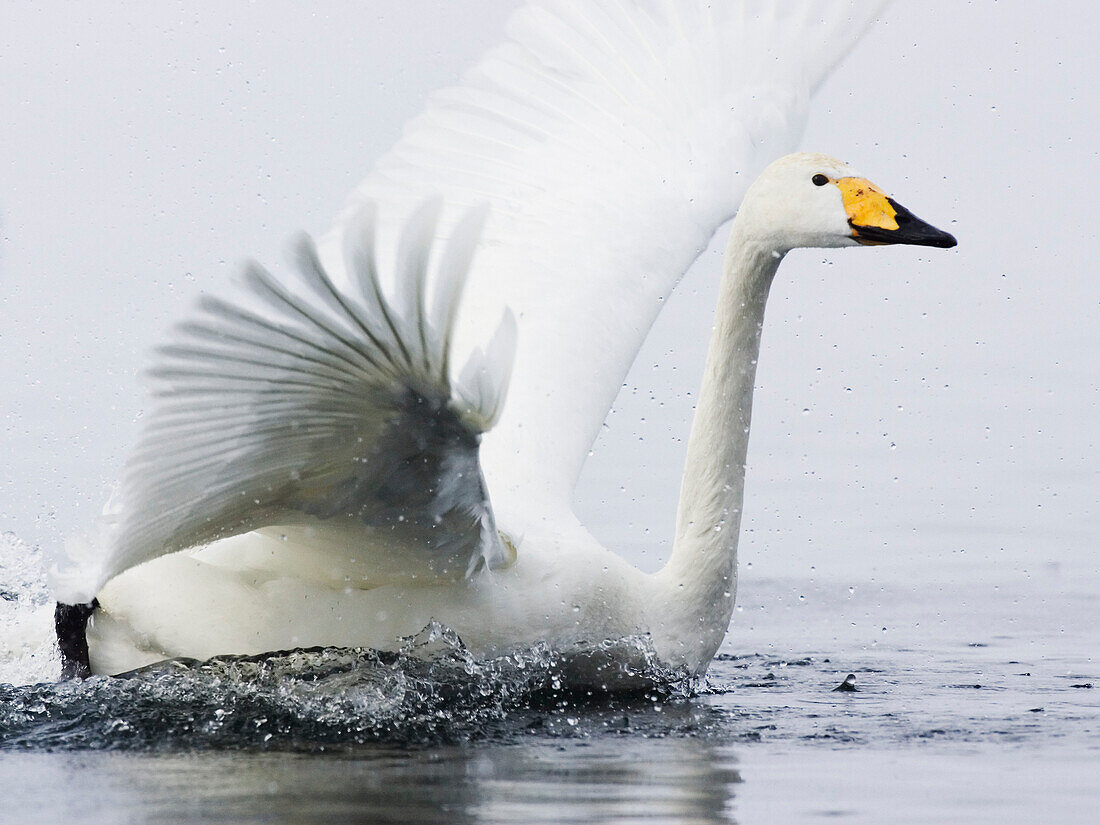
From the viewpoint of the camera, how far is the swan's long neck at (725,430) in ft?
23.9

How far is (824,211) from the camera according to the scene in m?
7.28

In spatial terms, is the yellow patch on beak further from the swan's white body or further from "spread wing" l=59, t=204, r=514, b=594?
"spread wing" l=59, t=204, r=514, b=594

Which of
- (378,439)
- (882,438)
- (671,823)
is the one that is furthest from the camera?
(882,438)

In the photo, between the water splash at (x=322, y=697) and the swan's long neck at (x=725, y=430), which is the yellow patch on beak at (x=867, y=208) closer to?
A: the swan's long neck at (x=725, y=430)

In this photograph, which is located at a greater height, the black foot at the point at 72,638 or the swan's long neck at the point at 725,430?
the swan's long neck at the point at 725,430

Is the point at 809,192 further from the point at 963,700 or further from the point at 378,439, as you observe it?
the point at 378,439

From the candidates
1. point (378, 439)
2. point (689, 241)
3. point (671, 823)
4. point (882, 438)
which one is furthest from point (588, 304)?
point (882, 438)

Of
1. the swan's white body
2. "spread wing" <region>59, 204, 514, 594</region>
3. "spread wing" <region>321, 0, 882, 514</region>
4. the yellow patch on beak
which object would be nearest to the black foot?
the swan's white body

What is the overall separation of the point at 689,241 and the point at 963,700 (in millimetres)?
2945

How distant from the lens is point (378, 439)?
18.2ft

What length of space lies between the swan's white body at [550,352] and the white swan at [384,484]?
1cm

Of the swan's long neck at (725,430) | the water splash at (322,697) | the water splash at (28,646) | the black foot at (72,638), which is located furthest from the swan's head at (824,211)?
the water splash at (28,646)

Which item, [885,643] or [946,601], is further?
[946,601]

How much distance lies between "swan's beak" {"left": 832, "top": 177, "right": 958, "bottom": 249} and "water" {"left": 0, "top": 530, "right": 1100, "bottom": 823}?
1676mm
